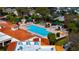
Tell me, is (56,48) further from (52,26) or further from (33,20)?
(33,20)

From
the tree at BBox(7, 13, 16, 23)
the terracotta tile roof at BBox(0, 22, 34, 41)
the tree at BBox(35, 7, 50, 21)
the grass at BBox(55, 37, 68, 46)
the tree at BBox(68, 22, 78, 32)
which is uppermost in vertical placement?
the tree at BBox(35, 7, 50, 21)

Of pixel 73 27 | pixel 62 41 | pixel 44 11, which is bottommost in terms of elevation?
pixel 62 41

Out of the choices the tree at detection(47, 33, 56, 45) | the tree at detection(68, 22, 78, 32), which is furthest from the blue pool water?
the tree at detection(68, 22, 78, 32)

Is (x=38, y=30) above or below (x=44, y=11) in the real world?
below

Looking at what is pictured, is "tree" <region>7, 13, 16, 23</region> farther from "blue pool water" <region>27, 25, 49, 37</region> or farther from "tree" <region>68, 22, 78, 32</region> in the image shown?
"tree" <region>68, 22, 78, 32</region>

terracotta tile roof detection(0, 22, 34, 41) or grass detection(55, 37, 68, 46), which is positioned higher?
terracotta tile roof detection(0, 22, 34, 41)

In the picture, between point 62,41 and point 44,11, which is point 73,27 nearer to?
point 62,41

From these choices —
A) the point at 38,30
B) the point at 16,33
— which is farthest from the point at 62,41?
the point at 16,33

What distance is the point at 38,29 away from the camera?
1.78 meters

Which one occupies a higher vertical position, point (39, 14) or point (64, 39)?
point (39, 14)

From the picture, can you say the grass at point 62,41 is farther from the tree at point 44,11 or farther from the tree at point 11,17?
the tree at point 11,17

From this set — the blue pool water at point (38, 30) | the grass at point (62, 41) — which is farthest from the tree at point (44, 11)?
the grass at point (62, 41)
